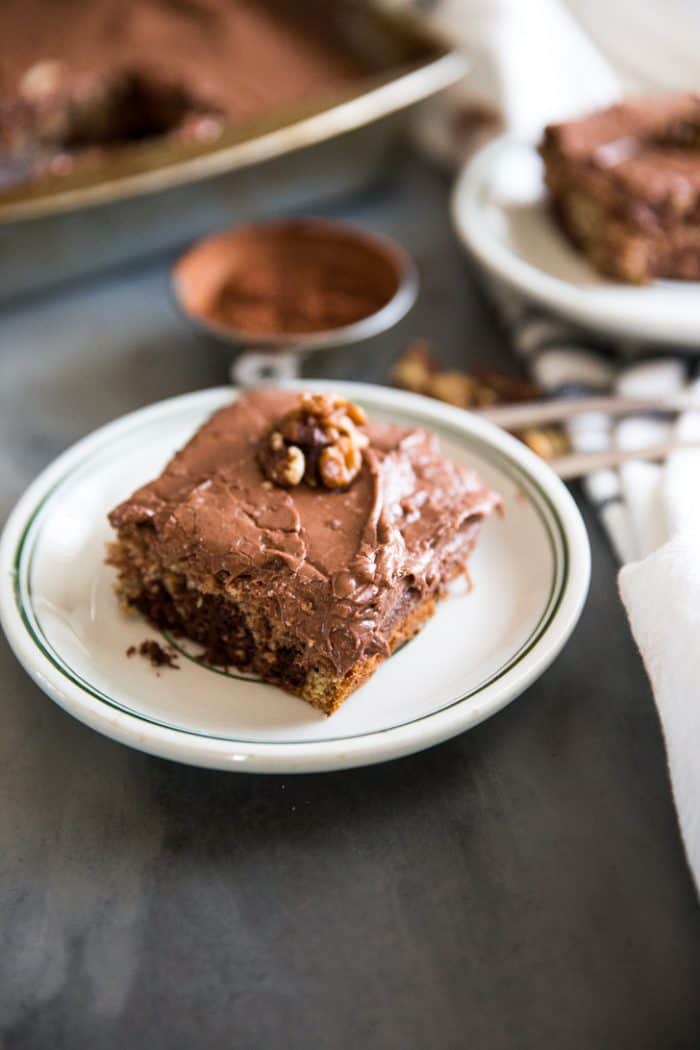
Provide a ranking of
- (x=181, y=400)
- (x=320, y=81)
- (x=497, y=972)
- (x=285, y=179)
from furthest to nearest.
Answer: (x=320, y=81), (x=285, y=179), (x=181, y=400), (x=497, y=972)

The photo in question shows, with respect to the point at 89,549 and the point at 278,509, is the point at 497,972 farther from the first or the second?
the point at 89,549

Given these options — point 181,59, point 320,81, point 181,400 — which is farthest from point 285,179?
point 181,400

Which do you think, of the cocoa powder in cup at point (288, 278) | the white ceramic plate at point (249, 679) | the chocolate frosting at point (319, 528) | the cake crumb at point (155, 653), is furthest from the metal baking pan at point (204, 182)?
the cake crumb at point (155, 653)

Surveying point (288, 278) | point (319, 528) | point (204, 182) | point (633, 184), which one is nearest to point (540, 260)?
point (633, 184)

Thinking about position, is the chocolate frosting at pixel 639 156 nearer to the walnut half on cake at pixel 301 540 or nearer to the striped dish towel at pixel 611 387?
the striped dish towel at pixel 611 387

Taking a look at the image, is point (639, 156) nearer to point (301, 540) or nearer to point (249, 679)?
point (301, 540)

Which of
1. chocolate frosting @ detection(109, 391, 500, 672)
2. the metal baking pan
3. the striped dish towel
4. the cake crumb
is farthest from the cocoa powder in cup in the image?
the cake crumb

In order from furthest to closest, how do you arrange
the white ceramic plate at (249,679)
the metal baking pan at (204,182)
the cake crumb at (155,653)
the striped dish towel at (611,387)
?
the metal baking pan at (204,182) → the striped dish towel at (611,387) → the cake crumb at (155,653) → the white ceramic plate at (249,679)
